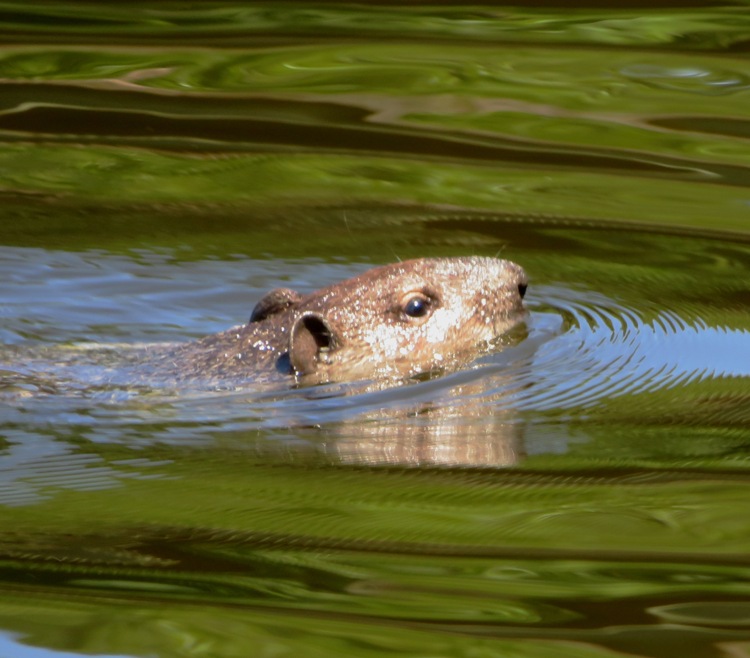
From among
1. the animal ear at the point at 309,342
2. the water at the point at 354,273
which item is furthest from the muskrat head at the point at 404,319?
the water at the point at 354,273

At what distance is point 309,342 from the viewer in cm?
716

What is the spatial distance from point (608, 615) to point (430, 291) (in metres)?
3.48

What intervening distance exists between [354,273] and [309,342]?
1.80 meters

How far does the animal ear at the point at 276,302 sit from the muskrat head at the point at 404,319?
0.05 metres

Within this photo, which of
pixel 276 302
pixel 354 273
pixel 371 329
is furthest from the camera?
pixel 354 273

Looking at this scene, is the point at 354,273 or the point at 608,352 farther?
the point at 354,273

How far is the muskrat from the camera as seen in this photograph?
716 cm

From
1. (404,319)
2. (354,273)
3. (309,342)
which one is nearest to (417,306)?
(404,319)

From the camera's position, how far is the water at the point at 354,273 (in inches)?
169

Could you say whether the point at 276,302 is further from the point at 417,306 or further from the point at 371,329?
the point at 417,306

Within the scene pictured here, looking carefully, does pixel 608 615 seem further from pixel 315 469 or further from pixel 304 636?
pixel 315 469

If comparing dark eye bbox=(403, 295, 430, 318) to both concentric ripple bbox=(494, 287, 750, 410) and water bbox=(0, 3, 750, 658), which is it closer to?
water bbox=(0, 3, 750, 658)

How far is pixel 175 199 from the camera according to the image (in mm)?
10234

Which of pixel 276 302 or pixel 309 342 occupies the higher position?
pixel 276 302
